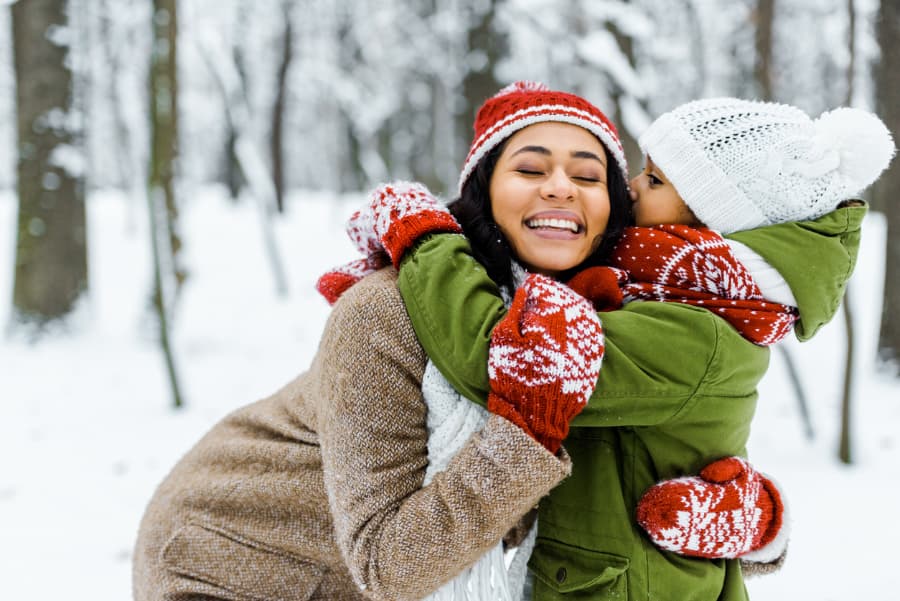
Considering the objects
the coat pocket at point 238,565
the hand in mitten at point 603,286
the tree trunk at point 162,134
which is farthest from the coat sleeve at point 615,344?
the tree trunk at point 162,134

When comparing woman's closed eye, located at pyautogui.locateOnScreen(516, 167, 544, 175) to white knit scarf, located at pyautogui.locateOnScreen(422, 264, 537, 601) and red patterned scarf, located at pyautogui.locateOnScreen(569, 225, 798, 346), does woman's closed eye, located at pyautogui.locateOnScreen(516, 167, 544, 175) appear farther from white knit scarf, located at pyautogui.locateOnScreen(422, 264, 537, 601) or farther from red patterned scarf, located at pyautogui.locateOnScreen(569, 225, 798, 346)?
white knit scarf, located at pyautogui.locateOnScreen(422, 264, 537, 601)

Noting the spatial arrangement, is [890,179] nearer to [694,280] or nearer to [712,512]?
[694,280]

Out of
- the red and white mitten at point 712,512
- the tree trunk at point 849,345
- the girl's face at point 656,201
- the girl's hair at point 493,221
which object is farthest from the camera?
the tree trunk at point 849,345

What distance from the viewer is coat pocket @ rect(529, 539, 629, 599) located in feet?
5.32

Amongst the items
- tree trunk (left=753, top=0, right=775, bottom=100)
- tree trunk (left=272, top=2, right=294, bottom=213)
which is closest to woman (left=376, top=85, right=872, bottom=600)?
tree trunk (left=753, top=0, right=775, bottom=100)

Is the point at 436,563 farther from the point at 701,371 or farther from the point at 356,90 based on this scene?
the point at 356,90

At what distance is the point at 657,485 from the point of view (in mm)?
1660

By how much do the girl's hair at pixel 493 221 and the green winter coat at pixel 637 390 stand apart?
0.53 ft

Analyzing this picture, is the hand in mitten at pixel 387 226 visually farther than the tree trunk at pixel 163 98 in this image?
No

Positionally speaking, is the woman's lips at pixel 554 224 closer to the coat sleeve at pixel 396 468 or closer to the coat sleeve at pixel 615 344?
the coat sleeve at pixel 615 344

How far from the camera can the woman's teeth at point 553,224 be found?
1.81 m

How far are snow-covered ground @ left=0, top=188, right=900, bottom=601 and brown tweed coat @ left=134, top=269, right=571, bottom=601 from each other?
1726 millimetres

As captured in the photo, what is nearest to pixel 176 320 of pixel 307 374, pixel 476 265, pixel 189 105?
pixel 307 374

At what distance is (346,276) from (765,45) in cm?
398
